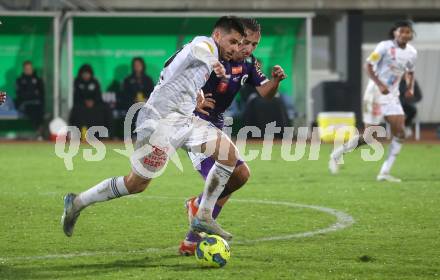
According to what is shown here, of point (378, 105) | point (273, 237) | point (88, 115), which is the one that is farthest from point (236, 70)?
point (88, 115)

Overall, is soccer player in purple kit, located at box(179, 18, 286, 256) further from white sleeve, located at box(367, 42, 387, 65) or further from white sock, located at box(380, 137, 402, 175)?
white sock, located at box(380, 137, 402, 175)

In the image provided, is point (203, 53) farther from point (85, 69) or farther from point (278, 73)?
point (85, 69)

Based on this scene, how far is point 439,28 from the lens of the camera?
35688 mm

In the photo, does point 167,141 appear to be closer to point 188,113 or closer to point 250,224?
point 188,113

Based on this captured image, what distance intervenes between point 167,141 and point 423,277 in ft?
7.45

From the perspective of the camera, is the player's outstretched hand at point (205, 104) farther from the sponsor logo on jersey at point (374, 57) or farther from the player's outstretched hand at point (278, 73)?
the sponsor logo on jersey at point (374, 57)

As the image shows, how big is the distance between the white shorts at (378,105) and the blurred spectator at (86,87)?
1008cm

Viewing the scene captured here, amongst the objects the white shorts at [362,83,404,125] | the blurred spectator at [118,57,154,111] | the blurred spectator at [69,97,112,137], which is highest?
the white shorts at [362,83,404,125]

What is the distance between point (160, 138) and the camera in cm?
872

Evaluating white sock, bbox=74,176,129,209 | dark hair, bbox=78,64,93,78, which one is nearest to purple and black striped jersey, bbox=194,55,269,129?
white sock, bbox=74,176,129,209

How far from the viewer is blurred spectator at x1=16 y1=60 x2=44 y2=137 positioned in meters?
26.1

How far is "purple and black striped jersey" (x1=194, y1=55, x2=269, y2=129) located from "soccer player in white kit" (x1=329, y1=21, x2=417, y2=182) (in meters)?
6.70

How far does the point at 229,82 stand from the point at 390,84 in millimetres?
7445

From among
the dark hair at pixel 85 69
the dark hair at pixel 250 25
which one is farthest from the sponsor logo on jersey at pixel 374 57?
the dark hair at pixel 85 69
